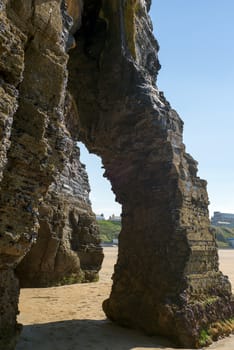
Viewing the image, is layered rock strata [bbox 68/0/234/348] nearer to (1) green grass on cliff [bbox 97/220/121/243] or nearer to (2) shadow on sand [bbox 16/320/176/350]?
(2) shadow on sand [bbox 16/320/176/350]

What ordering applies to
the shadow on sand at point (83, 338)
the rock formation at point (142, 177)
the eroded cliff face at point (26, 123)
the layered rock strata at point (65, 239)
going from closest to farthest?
1. the eroded cliff face at point (26, 123)
2. the shadow on sand at point (83, 338)
3. the rock formation at point (142, 177)
4. the layered rock strata at point (65, 239)

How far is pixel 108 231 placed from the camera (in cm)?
6619

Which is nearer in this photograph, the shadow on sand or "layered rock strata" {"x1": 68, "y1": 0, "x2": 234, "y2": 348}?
the shadow on sand

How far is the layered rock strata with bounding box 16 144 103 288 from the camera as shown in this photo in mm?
14297

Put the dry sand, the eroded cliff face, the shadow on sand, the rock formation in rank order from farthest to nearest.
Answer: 1. the rock formation
2. the dry sand
3. the shadow on sand
4. the eroded cliff face

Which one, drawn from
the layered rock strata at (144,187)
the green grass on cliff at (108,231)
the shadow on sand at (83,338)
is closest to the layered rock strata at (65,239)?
the layered rock strata at (144,187)

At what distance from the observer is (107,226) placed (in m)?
68.3

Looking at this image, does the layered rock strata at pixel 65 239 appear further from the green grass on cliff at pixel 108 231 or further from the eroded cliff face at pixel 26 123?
the green grass on cliff at pixel 108 231

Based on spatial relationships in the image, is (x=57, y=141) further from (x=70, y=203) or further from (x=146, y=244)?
(x=70, y=203)

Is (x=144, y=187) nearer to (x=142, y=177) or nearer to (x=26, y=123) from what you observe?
(x=142, y=177)

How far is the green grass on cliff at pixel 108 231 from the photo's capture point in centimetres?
6419

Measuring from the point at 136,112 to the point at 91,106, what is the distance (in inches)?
61.7

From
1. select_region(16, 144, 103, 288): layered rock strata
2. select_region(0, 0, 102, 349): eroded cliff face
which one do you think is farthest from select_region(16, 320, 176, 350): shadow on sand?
select_region(16, 144, 103, 288): layered rock strata

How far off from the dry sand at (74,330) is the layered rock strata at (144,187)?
382 millimetres
